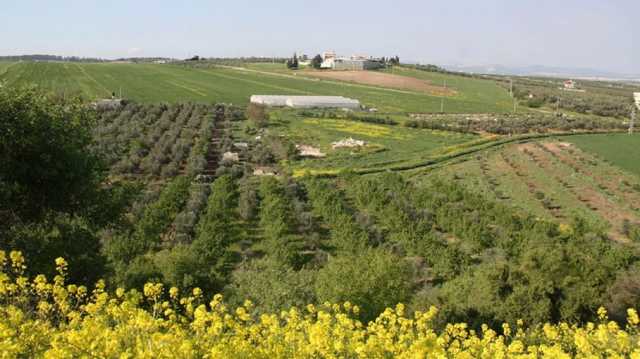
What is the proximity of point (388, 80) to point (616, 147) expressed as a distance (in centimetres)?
6682

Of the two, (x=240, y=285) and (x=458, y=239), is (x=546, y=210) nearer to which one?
(x=458, y=239)

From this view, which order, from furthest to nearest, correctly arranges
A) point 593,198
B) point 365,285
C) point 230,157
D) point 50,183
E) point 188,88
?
point 188,88
point 230,157
point 593,198
point 365,285
point 50,183

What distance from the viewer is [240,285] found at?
17.9 m

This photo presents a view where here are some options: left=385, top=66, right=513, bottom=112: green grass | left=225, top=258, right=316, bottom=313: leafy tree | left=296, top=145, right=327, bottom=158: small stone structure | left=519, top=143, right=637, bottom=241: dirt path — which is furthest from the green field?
left=225, top=258, right=316, bottom=313: leafy tree

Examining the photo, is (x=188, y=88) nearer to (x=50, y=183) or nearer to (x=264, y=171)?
(x=264, y=171)

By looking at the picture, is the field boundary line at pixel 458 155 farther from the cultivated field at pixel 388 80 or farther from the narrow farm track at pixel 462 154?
the cultivated field at pixel 388 80

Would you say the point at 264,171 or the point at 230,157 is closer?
the point at 264,171

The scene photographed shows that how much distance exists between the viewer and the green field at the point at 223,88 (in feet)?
279

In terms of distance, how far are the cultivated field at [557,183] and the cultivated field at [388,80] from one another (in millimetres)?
57971

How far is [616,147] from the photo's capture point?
55.9m

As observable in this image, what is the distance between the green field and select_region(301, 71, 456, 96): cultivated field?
11.7 feet

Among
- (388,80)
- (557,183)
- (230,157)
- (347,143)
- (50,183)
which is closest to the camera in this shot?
(50,183)

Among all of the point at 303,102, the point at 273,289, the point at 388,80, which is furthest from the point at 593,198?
the point at 388,80

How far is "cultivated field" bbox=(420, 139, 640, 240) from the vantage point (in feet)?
110
